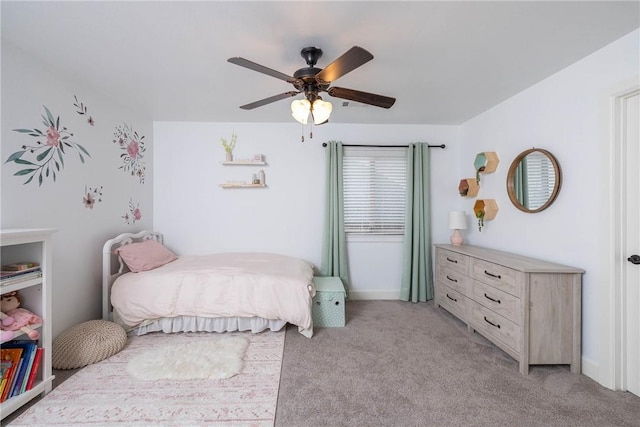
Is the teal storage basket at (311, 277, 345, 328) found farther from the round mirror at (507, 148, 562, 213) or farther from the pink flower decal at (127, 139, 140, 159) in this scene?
the pink flower decal at (127, 139, 140, 159)

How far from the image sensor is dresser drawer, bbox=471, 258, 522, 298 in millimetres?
2107

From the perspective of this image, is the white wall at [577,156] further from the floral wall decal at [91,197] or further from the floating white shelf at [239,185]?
the floral wall decal at [91,197]

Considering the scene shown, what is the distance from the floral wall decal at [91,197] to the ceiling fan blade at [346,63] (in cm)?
250

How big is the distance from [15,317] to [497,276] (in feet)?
11.4

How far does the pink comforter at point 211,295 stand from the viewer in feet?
8.40

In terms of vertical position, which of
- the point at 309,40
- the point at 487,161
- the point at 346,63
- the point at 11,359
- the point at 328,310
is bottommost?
the point at 328,310

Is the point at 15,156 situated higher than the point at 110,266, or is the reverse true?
the point at 15,156

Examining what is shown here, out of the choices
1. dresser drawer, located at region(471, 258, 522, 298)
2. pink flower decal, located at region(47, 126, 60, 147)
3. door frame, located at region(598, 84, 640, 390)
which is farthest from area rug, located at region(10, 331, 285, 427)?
door frame, located at region(598, 84, 640, 390)

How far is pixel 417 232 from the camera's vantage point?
3602 millimetres

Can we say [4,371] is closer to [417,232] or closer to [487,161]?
[417,232]

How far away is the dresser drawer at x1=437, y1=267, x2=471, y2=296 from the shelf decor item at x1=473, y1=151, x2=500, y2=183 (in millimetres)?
1229

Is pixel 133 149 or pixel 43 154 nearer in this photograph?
pixel 43 154

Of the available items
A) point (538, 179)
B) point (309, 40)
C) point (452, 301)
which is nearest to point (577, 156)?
point (538, 179)

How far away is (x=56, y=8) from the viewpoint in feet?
5.13
